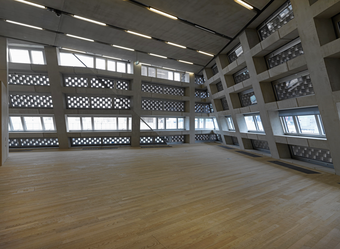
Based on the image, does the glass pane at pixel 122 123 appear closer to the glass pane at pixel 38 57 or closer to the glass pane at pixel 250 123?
the glass pane at pixel 38 57

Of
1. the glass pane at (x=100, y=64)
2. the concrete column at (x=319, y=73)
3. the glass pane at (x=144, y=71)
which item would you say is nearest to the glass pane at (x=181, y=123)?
the glass pane at (x=144, y=71)

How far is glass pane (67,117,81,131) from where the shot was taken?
10.0 m

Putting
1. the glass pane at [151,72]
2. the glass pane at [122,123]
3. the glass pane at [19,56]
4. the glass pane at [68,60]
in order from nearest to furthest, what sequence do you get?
the glass pane at [19,56], the glass pane at [68,60], the glass pane at [122,123], the glass pane at [151,72]

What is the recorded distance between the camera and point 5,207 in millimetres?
2812

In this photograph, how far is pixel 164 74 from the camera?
12688mm

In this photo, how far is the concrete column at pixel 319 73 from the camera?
477 cm

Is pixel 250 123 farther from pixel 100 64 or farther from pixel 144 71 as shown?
pixel 100 64

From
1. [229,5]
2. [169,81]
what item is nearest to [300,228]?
[229,5]

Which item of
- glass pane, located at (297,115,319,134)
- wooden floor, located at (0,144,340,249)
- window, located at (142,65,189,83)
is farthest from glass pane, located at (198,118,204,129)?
wooden floor, located at (0,144,340,249)

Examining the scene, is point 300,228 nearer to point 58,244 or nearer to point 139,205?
point 139,205

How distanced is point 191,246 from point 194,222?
0.52m

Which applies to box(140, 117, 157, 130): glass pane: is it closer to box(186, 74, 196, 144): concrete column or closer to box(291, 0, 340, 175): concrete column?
box(186, 74, 196, 144): concrete column

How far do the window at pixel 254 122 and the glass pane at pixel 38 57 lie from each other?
1213 centimetres

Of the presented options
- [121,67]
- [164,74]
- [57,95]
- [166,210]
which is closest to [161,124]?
[164,74]
